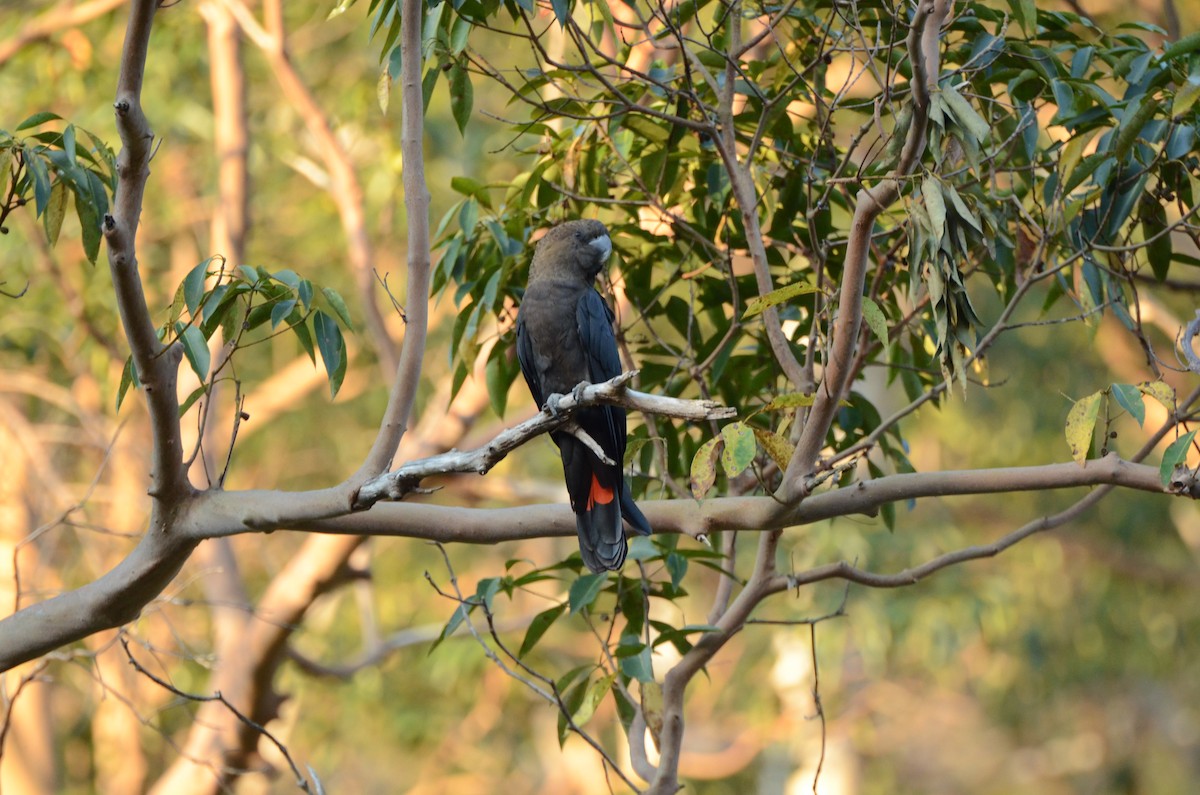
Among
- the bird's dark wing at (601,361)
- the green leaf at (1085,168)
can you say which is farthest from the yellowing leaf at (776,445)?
the green leaf at (1085,168)

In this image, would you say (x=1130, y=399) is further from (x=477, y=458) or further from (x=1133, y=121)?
(x=477, y=458)

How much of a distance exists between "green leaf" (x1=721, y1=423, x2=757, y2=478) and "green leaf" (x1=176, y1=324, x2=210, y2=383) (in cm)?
112

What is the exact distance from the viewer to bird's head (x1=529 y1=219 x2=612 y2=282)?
137 inches

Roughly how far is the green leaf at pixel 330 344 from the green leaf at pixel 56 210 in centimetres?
70

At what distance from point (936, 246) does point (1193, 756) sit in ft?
54.0

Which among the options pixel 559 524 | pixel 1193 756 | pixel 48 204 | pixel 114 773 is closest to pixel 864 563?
pixel 114 773

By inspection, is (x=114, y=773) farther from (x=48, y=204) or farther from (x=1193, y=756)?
(x=1193, y=756)

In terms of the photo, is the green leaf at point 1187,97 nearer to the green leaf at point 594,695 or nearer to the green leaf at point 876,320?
the green leaf at point 876,320

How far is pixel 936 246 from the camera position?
2.16 m

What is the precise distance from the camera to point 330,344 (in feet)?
8.62

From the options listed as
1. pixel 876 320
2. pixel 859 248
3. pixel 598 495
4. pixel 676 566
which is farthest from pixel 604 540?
pixel 859 248

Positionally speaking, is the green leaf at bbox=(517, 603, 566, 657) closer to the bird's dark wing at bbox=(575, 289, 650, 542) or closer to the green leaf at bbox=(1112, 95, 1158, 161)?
the bird's dark wing at bbox=(575, 289, 650, 542)

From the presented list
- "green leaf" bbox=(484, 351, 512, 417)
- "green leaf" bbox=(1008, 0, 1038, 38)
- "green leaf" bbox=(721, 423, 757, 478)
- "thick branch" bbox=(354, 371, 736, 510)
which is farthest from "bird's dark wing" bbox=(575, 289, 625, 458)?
"green leaf" bbox=(1008, 0, 1038, 38)

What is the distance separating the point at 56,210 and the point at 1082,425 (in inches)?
97.1
